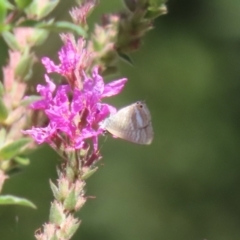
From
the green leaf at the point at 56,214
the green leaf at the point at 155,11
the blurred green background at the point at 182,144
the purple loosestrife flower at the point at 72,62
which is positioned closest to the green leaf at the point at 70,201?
the green leaf at the point at 56,214

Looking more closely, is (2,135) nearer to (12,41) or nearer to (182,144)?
(12,41)

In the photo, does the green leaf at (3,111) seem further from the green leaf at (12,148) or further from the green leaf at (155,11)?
the green leaf at (155,11)

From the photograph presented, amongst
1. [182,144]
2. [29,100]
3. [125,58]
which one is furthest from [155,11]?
[182,144]

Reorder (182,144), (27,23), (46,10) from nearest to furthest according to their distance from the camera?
(27,23) < (46,10) < (182,144)

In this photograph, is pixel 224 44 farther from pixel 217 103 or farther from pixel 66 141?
pixel 66 141

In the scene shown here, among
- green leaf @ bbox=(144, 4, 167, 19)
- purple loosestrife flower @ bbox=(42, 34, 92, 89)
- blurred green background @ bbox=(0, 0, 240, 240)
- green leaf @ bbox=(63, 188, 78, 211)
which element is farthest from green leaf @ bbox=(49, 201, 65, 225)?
blurred green background @ bbox=(0, 0, 240, 240)

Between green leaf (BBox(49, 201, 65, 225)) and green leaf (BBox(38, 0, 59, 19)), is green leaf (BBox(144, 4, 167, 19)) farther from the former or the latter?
green leaf (BBox(49, 201, 65, 225))

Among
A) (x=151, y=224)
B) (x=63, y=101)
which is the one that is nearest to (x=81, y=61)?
(x=63, y=101)
